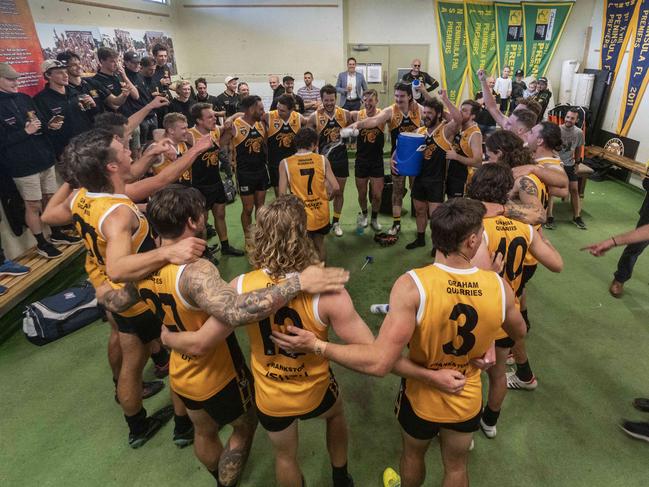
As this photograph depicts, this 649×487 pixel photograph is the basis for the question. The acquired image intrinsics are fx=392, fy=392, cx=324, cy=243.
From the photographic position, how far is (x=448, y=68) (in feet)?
36.8

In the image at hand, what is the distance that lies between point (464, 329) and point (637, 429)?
80.3 inches

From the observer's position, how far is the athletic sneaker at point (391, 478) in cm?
239

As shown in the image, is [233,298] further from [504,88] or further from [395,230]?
[504,88]

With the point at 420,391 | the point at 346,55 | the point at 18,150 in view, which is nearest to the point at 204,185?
the point at 18,150

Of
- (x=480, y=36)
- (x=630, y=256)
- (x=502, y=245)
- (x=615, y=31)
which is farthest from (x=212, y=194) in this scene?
(x=615, y=31)

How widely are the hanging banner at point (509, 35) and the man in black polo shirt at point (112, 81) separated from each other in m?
9.70

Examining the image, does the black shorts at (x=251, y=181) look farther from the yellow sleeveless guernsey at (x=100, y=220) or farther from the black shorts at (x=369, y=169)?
the yellow sleeveless guernsey at (x=100, y=220)

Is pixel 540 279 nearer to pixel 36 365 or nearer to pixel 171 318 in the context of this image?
pixel 171 318

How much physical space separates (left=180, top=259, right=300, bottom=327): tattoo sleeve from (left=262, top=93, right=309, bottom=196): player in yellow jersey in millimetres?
3581

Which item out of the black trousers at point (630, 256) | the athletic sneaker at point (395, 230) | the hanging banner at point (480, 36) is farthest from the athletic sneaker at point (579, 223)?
the hanging banner at point (480, 36)

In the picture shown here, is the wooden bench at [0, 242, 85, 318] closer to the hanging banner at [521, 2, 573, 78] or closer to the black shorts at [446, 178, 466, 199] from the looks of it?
the black shorts at [446, 178, 466, 199]

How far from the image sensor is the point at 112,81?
5.76m

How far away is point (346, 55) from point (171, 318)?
10880mm

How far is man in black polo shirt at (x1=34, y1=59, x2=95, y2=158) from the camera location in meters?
4.73
